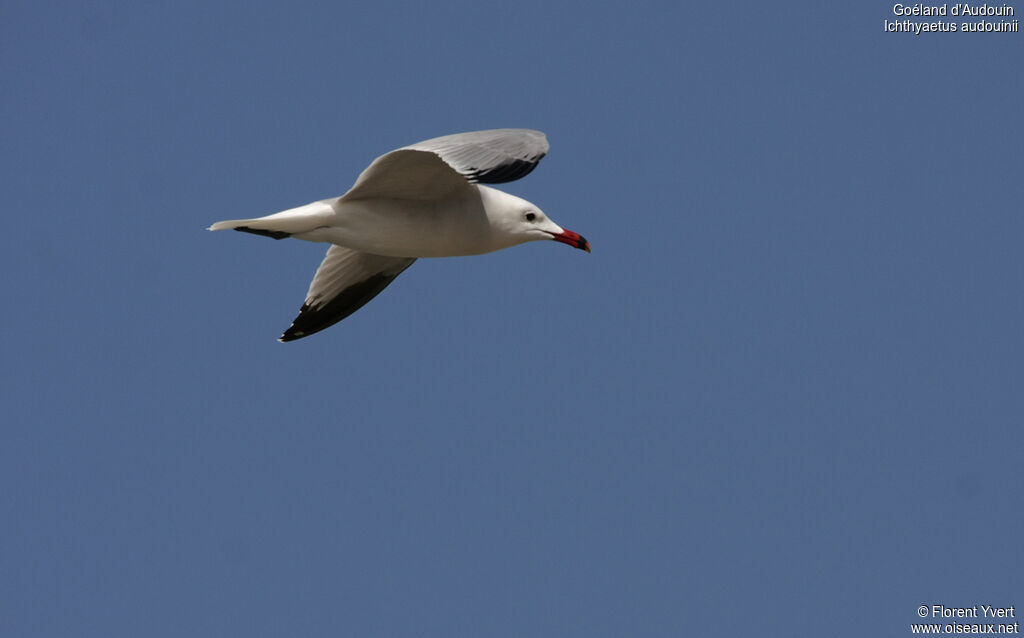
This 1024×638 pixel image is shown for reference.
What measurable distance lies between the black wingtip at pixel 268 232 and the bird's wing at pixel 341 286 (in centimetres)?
146

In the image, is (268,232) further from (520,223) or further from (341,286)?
(341,286)

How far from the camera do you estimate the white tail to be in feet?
25.6

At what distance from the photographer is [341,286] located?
959 centimetres

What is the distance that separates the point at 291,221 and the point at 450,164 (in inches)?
42.2

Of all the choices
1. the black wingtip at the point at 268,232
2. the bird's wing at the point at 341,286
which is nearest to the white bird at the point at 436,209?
the black wingtip at the point at 268,232

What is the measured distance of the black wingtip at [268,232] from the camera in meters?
7.84

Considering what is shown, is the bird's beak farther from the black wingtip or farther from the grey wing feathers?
the black wingtip

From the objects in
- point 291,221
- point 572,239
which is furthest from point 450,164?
point 572,239

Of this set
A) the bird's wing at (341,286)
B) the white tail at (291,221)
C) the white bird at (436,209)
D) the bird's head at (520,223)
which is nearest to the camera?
the white bird at (436,209)

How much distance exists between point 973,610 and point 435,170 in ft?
13.9

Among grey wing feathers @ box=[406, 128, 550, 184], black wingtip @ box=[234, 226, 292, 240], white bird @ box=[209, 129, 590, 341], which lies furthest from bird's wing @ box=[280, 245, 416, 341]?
grey wing feathers @ box=[406, 128, 550, 184]

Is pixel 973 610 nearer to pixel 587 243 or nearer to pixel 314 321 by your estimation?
pixel 587 243

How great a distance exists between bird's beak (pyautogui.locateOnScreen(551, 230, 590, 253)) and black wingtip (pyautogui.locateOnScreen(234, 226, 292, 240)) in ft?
5.09

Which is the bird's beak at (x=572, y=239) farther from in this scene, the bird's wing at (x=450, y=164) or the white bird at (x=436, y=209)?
the bird's wing at (x=450, y=164)
